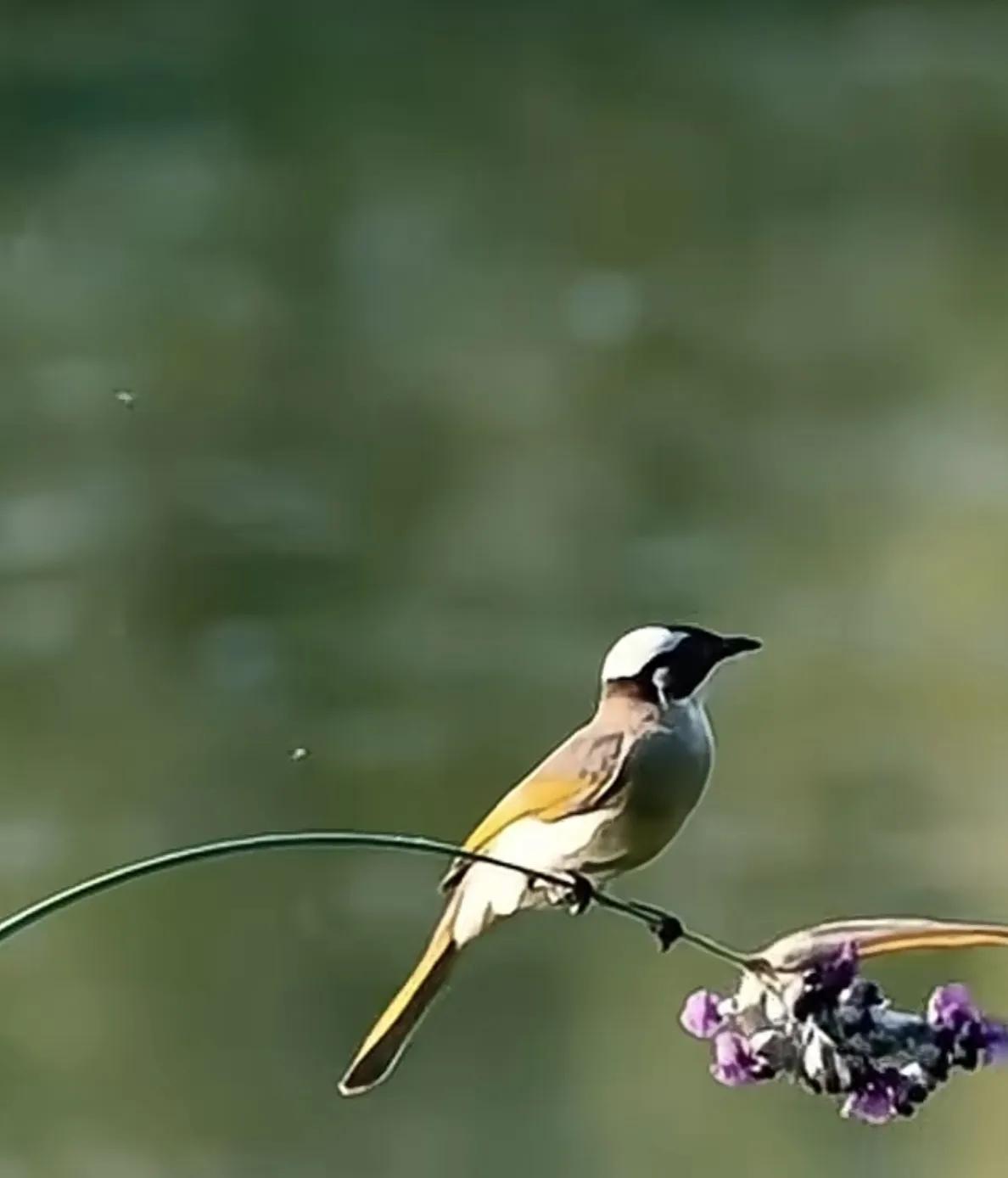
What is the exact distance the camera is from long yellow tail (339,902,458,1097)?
1189mm

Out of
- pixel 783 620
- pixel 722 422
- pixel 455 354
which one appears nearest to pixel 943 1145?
pixel 783 620

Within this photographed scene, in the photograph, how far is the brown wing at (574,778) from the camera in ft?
3.49

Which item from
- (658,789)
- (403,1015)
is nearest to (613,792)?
(658,789)

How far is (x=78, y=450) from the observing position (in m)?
1.33

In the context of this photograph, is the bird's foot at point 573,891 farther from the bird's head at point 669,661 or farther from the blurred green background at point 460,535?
the blurred green background at point 460,535

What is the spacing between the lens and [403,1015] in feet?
4.02

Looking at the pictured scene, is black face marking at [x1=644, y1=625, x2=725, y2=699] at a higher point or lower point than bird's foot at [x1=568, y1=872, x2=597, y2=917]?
higher

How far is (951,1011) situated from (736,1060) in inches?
3.9

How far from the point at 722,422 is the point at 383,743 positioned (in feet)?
0.89

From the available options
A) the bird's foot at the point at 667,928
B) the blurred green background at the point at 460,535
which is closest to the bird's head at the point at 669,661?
the bird's foot at the point at 667,928

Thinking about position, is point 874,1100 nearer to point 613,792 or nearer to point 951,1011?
point 951,1011

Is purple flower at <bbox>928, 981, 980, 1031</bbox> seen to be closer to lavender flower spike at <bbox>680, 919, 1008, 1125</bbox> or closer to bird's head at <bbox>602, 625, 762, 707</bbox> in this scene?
lavender flower spike at <bbox>680, 919, 1008, 1125</bbox>

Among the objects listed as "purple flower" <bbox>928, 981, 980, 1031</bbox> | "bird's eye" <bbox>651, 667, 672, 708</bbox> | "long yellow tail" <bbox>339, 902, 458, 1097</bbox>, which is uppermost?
"bird's eye" <bbox>651, 667, 672, 708</bbox>

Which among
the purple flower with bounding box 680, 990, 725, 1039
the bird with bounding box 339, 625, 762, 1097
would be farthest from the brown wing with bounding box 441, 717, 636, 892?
the purple flower with bounding box 680, 990, 725, 1039
